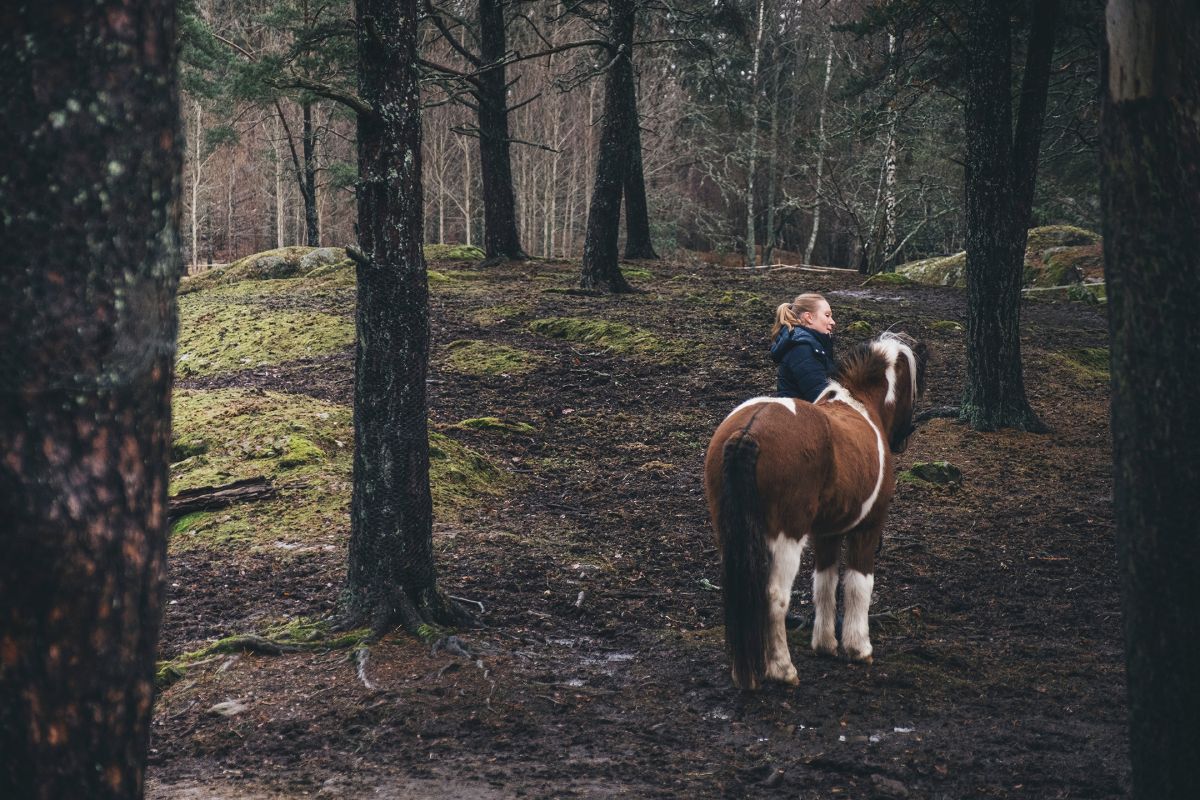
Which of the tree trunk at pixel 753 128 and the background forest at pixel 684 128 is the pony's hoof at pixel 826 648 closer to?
the background forest at pixel 684 128

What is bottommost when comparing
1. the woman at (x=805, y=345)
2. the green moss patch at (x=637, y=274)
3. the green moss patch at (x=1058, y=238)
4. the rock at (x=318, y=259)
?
the woman at (x=805, y=345)

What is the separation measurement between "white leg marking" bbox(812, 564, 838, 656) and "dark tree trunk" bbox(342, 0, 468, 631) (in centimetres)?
220

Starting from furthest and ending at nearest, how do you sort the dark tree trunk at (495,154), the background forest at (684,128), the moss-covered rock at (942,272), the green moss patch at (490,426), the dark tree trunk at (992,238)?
the moss-covered rock at (942,272) → the dark tree trunk at (495,154) → the background forest at (684,128) → the green moss patch at (490,426) → the dark tree trunk at (992,238)

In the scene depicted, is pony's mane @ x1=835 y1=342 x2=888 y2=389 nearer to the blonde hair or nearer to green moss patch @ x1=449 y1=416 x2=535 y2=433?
the blonde hair

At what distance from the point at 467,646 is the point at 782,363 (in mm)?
2584

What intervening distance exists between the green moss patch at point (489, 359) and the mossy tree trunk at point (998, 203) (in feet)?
18.4

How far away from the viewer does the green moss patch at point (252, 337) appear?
48.4ft

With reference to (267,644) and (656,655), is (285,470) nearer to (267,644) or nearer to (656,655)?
(267,644)

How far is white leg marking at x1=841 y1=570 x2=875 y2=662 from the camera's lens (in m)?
5.71

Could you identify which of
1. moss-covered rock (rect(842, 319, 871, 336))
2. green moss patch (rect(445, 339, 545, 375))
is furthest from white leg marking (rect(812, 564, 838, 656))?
moss-covered rock (rect(842, 319, 871, 336))

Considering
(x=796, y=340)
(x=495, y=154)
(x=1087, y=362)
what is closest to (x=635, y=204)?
(x=495, y=154)

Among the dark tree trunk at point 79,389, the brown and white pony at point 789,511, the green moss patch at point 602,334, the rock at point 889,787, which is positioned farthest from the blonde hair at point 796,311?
the green moss patch at point 602,334

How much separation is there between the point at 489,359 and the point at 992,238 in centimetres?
652

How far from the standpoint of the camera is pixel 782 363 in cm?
638
